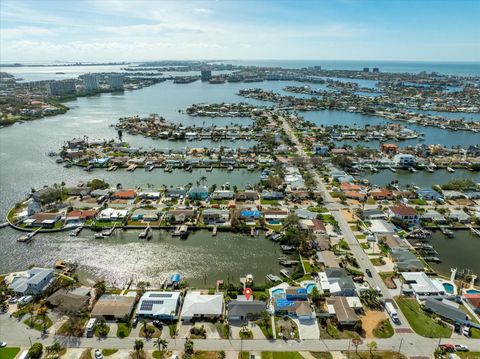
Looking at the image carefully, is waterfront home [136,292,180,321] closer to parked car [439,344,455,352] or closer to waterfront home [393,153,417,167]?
parked car [439,344,455,352]

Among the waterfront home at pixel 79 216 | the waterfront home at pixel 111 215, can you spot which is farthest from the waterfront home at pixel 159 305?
the waterfront home at pixel 79 216

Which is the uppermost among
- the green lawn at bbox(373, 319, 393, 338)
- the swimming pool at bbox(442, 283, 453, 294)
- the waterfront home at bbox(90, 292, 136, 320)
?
the waterfront home at bbox(90, 292, 136, 320)

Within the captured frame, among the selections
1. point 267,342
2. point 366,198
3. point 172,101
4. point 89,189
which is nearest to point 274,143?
point 366,198

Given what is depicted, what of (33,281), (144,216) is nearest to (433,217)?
(144,216)

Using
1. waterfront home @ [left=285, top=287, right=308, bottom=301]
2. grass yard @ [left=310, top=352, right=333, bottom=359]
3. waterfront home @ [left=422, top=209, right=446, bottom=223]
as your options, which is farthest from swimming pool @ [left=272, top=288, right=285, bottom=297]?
waterfront home @ [left=422, top=209, right=446, bottom=223]

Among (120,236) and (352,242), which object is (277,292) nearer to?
(352,242)

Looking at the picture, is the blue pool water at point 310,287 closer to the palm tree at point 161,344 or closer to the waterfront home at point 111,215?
the palm tree at point 161,344
